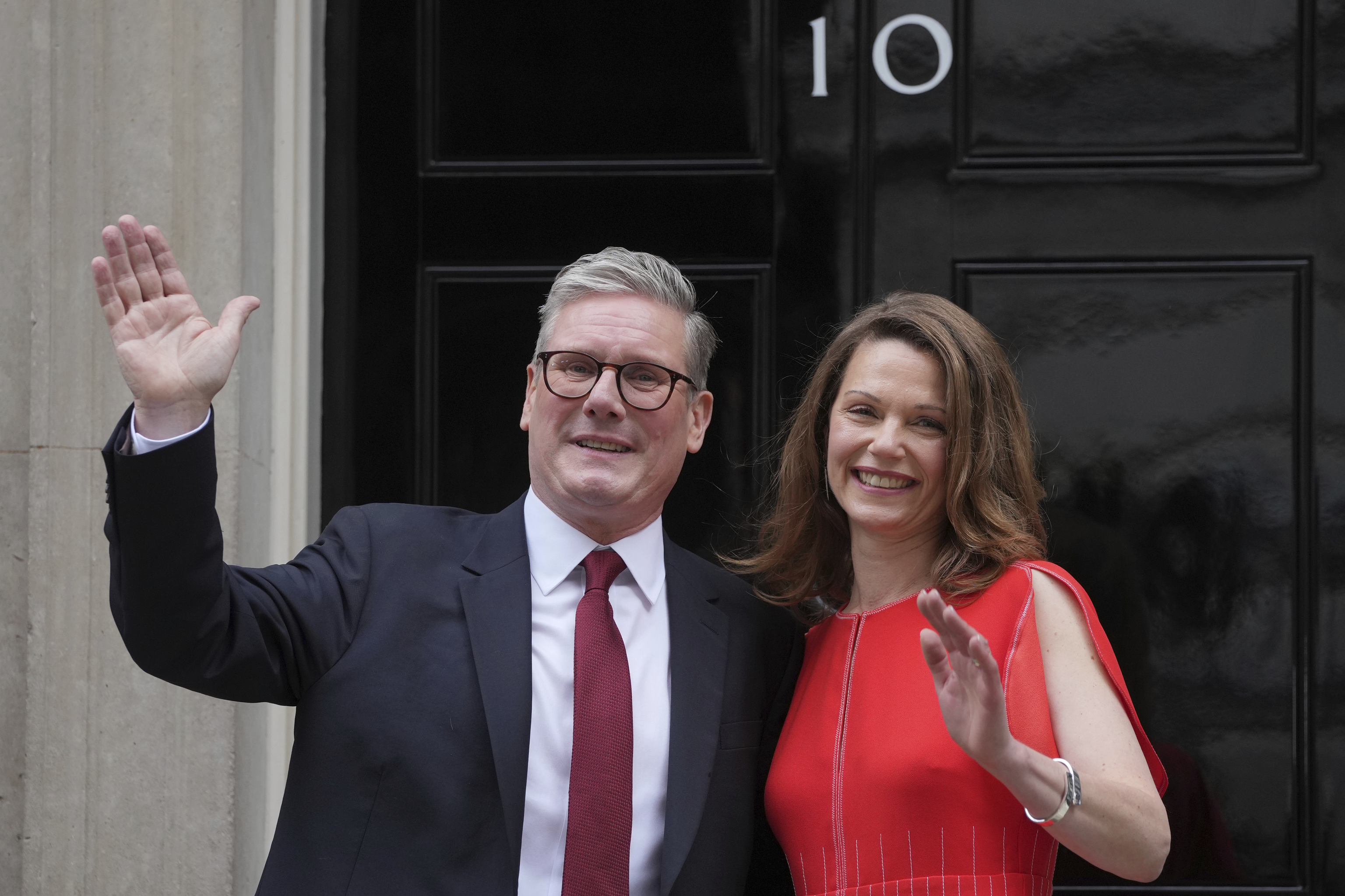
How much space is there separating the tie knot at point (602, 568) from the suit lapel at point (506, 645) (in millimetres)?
120

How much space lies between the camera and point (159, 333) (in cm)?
207

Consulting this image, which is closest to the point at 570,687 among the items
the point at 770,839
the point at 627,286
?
the point at 770,839

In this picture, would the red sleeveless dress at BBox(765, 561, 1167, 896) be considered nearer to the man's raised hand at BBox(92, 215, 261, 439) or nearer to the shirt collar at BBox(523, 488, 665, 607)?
the shirt collar at BBox(523, 488, 665, 607)

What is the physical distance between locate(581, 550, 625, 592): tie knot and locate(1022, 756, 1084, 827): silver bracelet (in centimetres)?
90

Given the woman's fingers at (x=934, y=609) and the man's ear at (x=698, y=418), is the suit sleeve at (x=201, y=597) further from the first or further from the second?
the woman's fingers at (x=934, y=609)

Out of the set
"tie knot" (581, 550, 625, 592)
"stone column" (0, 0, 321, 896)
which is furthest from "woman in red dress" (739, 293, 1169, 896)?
"stone column" (0, 0, 321, 896)

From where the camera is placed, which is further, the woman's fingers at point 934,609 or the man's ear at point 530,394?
the man's ear at point 530,394

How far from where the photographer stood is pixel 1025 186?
3.36m

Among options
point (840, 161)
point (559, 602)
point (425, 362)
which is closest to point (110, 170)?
point (425, 362)

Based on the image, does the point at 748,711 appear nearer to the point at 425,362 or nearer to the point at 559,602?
the point at 559,602

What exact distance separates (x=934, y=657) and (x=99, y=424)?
6.82 ft

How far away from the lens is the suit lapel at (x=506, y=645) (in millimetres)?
2297

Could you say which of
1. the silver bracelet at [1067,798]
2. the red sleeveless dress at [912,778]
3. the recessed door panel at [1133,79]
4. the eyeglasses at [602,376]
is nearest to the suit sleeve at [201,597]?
the eyeglasses at [602,376]

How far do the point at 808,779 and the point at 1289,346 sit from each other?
1763 mm
